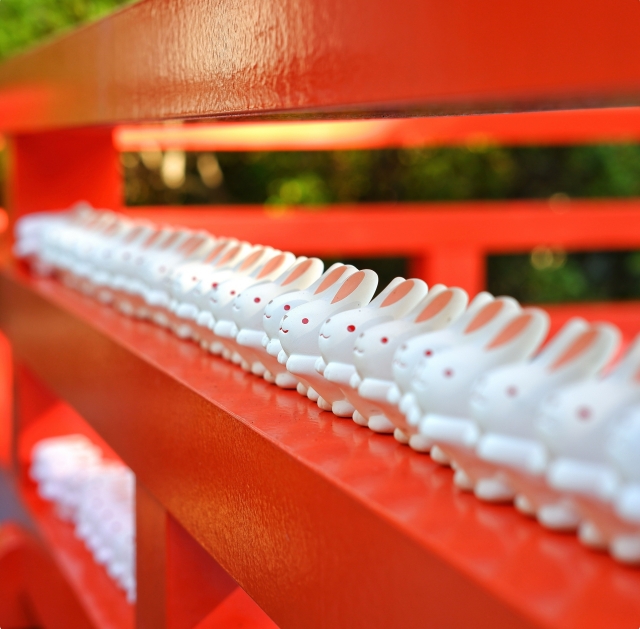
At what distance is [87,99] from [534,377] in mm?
1502

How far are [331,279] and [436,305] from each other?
23cm

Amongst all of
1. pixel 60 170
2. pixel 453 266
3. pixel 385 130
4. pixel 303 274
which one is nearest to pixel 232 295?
pixel 303 274

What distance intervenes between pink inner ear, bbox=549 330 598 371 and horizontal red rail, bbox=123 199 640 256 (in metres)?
3.33

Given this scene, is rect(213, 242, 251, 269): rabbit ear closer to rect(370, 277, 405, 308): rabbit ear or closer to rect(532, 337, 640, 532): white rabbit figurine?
rect(370, 277, 405, 308): rabbit ear

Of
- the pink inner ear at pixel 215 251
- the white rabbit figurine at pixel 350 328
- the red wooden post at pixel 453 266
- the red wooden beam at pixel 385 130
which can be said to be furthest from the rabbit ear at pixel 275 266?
the red wooden post at pixel 453 266

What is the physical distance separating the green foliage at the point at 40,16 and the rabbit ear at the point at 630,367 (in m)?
3.39

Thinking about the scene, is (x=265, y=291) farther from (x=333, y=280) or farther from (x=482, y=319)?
(x=482, y=319)

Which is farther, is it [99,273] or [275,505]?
[99,273]

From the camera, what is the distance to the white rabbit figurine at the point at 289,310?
128cm

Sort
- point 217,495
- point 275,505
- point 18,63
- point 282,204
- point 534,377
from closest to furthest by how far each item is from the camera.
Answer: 1. point 534,377
2. point 275,505
3. point 217,495
4. point 18,63
5. point 282,204

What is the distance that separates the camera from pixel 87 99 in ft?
6.84

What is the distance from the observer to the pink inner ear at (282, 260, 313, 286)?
1.41 metres

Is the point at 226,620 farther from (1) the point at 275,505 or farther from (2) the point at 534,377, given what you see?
(2) the point at 534,377

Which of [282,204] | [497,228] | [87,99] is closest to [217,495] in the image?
[87,99]
